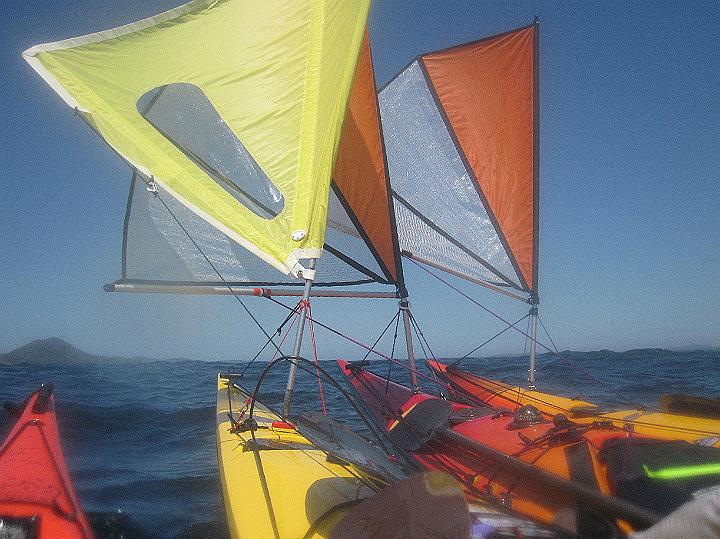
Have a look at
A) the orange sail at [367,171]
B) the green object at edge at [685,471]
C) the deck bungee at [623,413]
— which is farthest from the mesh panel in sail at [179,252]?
the green object at edge at [685,471]

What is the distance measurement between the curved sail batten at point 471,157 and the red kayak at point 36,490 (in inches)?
271

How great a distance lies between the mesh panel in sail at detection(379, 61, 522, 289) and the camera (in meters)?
9.63

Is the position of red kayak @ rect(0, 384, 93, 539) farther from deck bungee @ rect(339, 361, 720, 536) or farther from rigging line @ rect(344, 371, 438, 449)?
rigging line @ rect(344, 371, 438, 449)

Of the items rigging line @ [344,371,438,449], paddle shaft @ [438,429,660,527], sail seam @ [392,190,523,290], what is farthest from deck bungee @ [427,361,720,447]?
sail seam @ [392,190,523,290]

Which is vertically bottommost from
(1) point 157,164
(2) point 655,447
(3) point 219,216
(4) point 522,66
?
(2) point 655,447

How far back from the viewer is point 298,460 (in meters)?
4.09

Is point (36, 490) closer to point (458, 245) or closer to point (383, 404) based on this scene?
point (383, 404)

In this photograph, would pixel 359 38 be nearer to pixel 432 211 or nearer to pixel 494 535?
pixel 494 535

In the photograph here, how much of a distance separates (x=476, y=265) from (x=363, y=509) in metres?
7.85

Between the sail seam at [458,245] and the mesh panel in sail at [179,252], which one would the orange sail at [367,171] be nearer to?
the mesh panel in sail at [179,252]

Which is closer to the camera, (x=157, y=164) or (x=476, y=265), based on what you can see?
(x=157, y=164)

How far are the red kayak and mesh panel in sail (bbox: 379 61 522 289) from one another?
23.2ft

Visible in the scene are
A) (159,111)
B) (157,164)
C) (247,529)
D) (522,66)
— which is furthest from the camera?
(522,66)

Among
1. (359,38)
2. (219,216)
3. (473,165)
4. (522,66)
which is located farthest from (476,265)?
(219,216)
